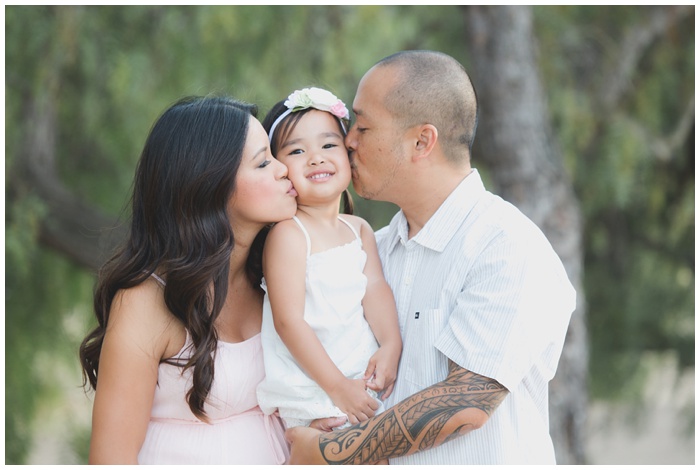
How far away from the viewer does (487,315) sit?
184 centimetres

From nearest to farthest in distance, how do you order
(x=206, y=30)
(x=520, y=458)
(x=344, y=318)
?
1. (x=520, y=458)
2. (x=344, y=318)
3. (x=206, y=30)

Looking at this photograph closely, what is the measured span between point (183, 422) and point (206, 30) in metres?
1.93

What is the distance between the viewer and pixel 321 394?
2.01 m

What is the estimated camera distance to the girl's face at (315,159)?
2100mm

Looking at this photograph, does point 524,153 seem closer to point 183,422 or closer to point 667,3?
point 667,3

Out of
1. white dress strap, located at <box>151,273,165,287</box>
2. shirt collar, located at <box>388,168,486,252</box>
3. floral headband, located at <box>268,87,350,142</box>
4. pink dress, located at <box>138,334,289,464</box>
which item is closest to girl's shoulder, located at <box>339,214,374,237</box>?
shirt collar, located at <box>388,168,486,252</box>

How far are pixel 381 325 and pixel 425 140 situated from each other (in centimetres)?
45

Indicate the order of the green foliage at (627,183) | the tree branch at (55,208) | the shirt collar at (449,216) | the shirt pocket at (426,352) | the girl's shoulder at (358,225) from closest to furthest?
the shirt pocket at (426,352)
the shirt collar at (449,216)
the girl's shoulder at (358,225)
the tree branch at (55,208)
the green foliage at (627,183)

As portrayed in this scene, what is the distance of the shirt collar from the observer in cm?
203

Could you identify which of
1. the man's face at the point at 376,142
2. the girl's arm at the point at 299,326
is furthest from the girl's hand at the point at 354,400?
the man's face at the point at 376,142

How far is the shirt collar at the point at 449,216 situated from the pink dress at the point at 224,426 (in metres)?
0.47

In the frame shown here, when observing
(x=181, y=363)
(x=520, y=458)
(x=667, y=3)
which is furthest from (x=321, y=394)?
(x=667, y=3)

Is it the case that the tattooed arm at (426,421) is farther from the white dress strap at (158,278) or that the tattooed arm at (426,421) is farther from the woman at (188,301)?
the white dress strap at (158,278)

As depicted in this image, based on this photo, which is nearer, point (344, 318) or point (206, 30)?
point (344, 318)
